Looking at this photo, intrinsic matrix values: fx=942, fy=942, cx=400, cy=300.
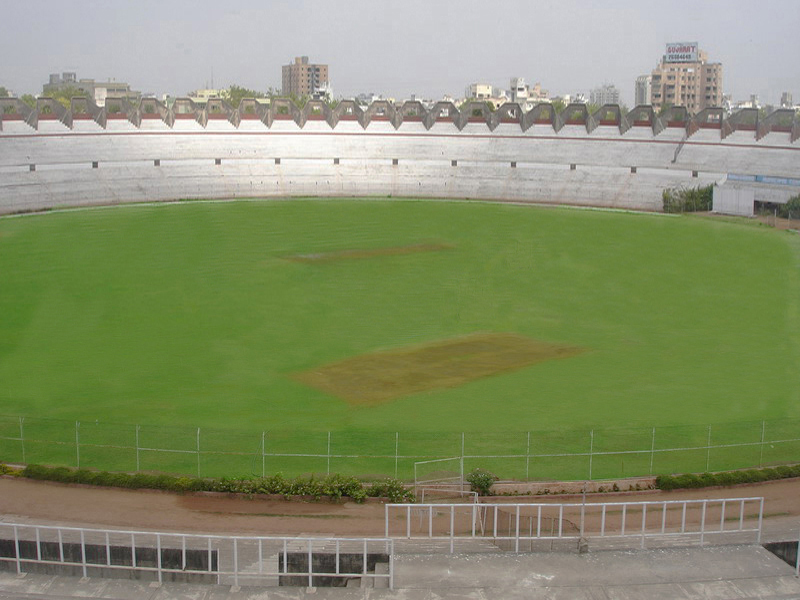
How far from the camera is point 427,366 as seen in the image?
1179 inches

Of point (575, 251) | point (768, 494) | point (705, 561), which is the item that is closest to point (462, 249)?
point (575, 251)

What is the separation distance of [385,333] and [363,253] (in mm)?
15517

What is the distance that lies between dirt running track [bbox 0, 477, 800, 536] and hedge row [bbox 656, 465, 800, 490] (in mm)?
180

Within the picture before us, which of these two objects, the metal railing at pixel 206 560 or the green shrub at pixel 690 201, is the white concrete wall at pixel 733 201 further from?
the metal railing at pixel 206 560

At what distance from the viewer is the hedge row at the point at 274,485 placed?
68.7ft

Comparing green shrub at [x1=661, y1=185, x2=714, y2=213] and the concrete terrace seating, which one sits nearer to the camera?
green shrub at [x1=661, y1=185, x2=714, y2=213]

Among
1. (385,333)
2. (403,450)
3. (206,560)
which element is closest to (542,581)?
(206,560)

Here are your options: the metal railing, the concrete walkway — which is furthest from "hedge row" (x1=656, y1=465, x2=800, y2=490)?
the metal railing

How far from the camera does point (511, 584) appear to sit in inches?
588

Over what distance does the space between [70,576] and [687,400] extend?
18105mm

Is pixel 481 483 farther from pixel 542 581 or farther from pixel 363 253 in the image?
pixel 363 253

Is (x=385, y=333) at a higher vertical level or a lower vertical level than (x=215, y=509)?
higher

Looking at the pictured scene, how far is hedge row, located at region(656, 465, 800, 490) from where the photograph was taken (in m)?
21.4

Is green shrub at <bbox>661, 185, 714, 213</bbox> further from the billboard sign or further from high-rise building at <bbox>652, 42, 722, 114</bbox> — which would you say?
high-rise building at <bbox>652, 42, 722, 114</bbox>
